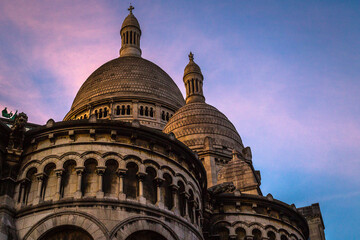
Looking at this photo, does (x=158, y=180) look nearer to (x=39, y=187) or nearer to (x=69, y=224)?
(x=69, y=224)

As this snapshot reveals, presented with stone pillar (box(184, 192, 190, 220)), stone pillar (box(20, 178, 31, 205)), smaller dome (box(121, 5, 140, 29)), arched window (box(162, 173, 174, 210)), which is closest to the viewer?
stone pillar (box(20, 178, 31, 205))

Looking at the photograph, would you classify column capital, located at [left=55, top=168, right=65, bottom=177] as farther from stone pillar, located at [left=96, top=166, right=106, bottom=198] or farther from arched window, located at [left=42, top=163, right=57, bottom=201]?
stone pillar, located at [left=96, top=166, right=106, bottom=198]

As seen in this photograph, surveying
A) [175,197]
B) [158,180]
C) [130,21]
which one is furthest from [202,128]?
A: [130,21]

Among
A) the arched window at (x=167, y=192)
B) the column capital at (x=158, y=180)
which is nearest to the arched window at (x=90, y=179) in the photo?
the column capital at (x=158, y=180)

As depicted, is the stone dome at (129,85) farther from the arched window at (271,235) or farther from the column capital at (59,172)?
the column capital at (59,172)

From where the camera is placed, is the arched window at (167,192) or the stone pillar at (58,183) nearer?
the stone pillar at (58,183)

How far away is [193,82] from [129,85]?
408 inches

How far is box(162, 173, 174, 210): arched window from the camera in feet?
71.9

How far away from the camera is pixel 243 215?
98.1ft

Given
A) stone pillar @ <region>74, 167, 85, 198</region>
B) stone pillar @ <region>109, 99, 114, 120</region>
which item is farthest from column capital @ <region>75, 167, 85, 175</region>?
stone pillar @ <region>109, 99, 114, 120</region>

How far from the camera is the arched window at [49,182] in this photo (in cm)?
2022

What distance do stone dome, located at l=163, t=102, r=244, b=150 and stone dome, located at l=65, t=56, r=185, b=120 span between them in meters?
11.6

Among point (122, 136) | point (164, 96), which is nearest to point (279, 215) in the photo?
point (122, 136)

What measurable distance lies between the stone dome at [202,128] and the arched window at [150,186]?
75.6 feet
